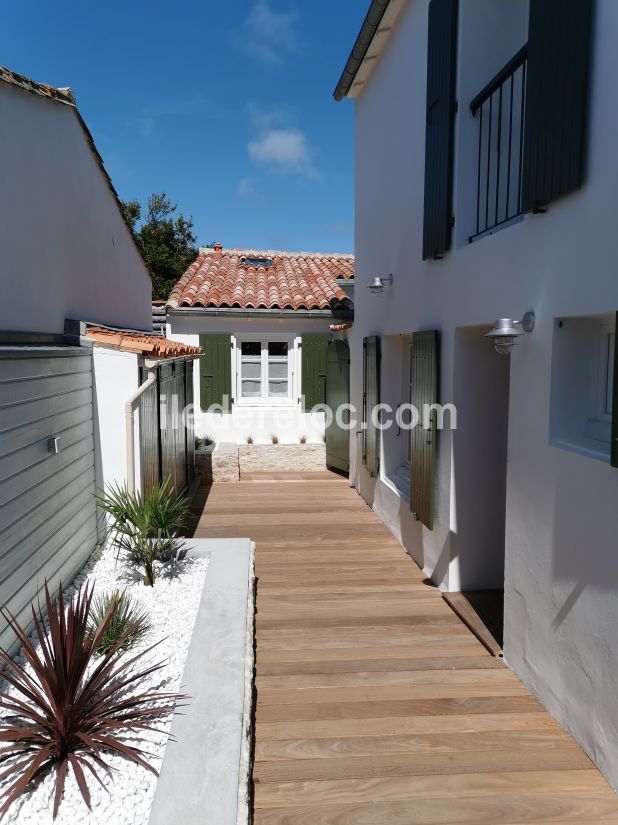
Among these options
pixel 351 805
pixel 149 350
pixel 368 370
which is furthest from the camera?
pixel 368 370

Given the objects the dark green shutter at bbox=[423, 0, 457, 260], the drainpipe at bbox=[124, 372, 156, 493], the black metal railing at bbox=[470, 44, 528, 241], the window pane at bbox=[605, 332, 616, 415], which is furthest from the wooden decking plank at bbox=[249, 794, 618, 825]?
the dark green shutter at bbox=[423, 0, 457, 260]

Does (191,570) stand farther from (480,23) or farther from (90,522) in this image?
(480,23)

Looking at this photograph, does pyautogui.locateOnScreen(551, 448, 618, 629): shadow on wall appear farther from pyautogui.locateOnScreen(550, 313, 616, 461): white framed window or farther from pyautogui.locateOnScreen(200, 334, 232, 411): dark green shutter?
pyautogui.locateOnScreen(200, 334, 232, 411): dark green shutter

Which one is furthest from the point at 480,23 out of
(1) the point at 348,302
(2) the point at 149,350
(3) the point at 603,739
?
(1) the point at 348,302

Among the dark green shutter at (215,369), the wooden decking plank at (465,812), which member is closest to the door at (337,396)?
the dark green shutter at (215,369)

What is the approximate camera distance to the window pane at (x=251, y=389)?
1405 centimetres

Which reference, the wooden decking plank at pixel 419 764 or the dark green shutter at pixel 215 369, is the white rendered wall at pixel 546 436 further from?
the dark green shutter at pixel 215 369

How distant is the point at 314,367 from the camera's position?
14.0 meters

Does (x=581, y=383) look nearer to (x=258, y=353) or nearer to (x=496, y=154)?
(x=496, y=154)

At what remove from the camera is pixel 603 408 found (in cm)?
405

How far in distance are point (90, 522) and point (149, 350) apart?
202 centimetres

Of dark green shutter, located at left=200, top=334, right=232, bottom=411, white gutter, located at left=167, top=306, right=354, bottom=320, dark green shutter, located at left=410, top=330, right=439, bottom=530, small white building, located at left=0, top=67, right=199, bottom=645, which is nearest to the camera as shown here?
small white building, located at left=0, top=67, right=199, bottom=645

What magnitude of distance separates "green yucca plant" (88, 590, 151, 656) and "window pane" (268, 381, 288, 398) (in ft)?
30.9

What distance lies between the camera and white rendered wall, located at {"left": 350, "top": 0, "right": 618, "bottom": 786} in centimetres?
352
